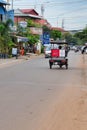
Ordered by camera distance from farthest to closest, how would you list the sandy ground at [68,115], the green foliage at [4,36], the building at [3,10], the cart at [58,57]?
the building at [3,10] → the green foliage at [4,36] → the cart at [58,57] → the sandy ground at [68,115]

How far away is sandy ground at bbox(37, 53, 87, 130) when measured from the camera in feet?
33.1

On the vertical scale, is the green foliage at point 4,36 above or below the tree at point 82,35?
above

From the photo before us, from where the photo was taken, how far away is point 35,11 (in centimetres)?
11900

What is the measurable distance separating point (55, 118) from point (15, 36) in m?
60.3

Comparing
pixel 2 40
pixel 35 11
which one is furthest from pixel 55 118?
pixel 35 11

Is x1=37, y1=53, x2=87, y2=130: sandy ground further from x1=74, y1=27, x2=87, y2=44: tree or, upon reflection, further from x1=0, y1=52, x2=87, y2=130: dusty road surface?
x1=74, y1=27, x2=87, y2=44: tree

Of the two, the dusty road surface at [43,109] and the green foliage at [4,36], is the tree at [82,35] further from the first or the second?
the dusty road surface at [43,109]

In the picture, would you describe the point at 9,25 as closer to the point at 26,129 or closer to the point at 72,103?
the point at 72,103

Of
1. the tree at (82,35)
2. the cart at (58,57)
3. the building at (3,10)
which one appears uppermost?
the building at (3,10)

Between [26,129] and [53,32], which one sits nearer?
[26,129]

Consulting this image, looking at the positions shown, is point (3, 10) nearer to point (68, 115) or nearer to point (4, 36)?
point (4, 36)

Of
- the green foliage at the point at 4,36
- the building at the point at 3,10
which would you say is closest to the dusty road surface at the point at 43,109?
the green foliage at the point at 4,36

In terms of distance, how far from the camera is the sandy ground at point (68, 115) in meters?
10.1

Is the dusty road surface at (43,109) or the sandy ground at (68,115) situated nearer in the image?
the sandy ground at (68,115)
